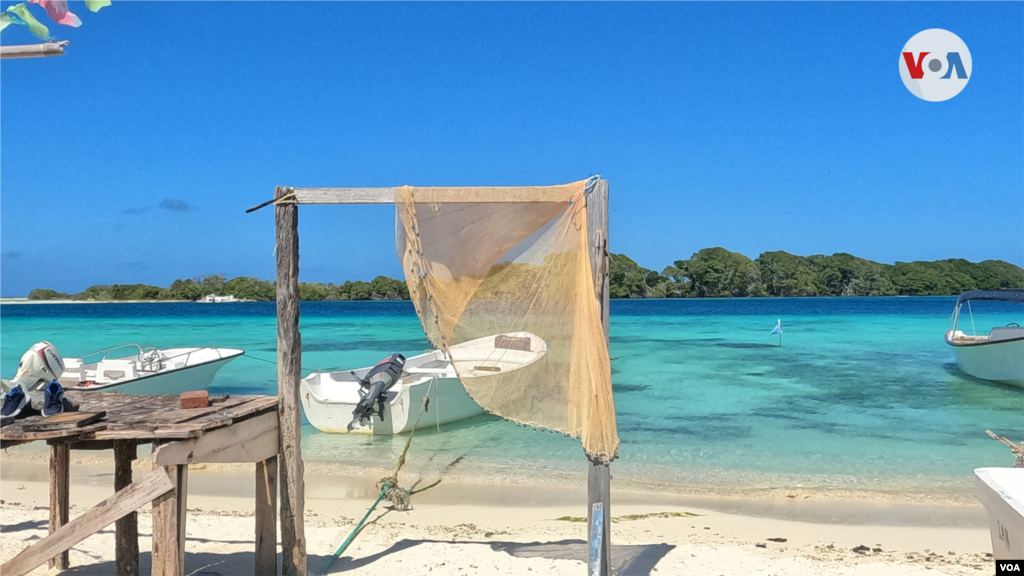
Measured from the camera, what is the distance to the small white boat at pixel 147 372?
1152cm

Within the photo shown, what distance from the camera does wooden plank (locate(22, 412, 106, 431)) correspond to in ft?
11.4

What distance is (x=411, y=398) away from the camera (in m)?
11.0

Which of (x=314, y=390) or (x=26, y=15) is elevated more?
(x=26, y=15)

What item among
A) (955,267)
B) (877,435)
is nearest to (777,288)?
(955,267)

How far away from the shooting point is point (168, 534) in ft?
11.6

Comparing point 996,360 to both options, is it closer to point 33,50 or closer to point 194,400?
point 194,400

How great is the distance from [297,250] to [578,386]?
2.03 metres

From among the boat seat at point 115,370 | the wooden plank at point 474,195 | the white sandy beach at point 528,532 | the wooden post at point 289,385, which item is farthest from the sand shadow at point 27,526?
the boat seat at point 115,370

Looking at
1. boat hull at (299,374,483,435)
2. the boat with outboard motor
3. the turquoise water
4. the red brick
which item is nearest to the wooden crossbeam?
the red brick

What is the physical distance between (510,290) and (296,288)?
1449mm

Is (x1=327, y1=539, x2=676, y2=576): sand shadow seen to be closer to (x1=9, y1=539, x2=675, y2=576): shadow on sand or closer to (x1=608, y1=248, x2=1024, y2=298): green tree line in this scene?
(x1=9, y1=539, x2=675, y2=576): shadow on sand

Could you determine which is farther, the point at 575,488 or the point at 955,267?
the point at 955,267

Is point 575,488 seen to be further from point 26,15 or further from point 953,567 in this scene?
point 26,15

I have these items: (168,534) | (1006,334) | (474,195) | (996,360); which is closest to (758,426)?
→ (996,360)
